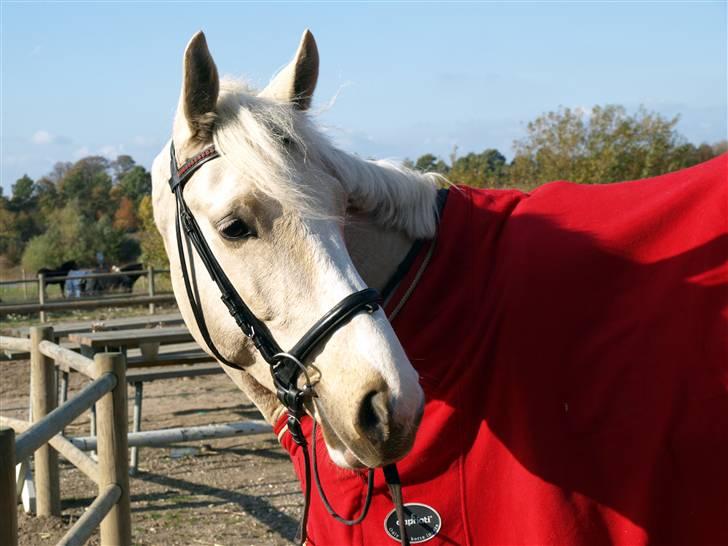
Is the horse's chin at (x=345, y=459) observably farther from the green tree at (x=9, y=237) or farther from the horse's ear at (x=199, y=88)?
the green tree at (x=9, y=237)

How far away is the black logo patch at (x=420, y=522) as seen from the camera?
84.0 inches

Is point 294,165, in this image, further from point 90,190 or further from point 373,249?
point 90,190

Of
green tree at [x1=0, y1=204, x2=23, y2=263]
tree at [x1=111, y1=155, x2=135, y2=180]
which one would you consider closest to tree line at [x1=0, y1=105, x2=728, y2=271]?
green tree at [x1=0, y1=204, x2=23, y2=263]

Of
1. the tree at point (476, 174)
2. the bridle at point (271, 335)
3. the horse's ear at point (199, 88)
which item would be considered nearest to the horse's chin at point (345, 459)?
the bridle at point (271, 335)

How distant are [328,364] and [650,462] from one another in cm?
95

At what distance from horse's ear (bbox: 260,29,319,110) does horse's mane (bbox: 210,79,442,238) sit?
0.08 m

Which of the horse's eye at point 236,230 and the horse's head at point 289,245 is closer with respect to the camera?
the horse's head at point 289,245

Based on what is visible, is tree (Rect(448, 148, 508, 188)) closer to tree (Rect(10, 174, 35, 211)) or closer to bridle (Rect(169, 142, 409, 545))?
bridle (Rect(169, 142, 409, 545))

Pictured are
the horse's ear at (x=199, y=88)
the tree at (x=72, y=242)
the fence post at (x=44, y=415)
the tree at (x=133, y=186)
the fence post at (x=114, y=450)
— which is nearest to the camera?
the horse's ear at (x=199, y=88)

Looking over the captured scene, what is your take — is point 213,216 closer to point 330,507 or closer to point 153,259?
point 330,507

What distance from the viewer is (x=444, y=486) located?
6.98 feet

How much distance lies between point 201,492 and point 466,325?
15.6 ft

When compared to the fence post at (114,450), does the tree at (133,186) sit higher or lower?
higher

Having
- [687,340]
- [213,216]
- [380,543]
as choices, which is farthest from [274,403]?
[687,340]
